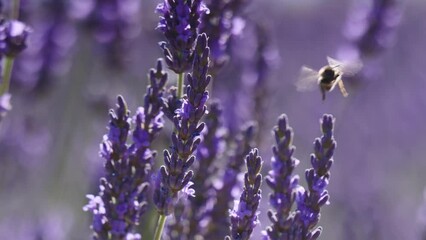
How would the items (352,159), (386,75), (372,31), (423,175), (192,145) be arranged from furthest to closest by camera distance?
(386,75)
(423,175)
(352,159)
(372,31)
(192,145)

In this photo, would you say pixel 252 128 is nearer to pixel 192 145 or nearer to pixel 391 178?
pixel 192 145

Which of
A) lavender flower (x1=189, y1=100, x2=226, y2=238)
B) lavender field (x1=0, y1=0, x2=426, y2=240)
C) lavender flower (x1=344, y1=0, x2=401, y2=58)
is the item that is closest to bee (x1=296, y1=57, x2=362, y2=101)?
lavender field (x1=0, y1=0, x2=426, y2=240)

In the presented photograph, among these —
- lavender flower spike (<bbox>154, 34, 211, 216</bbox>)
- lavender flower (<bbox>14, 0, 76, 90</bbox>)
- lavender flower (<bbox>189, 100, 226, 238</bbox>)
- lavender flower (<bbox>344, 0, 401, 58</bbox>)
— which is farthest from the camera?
lavender flower (<bbox>14, 0, 76, 90</bbox>)

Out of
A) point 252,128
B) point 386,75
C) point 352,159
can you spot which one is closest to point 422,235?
point 252,128

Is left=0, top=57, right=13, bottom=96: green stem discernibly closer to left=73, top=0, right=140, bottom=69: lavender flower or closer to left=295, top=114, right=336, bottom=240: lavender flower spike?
left=295, top=114, right=336, bottom=240: lavender flower spike

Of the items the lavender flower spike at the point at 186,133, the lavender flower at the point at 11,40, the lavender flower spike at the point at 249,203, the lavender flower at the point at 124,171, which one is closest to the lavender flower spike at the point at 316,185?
the lavender flower spike at the point at 249,203
